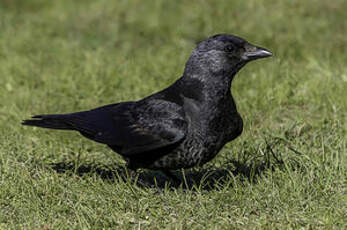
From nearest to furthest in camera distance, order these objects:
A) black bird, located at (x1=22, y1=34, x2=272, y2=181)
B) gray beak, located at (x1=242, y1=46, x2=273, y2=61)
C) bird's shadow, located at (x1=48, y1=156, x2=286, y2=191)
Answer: black bird, located at (x1=22, y1=34, x2=272, y2=181) < gray beak, located at (x1=242, y1=46, x2=273, y2=61) < bird's shadow, located at (x1=48, y1=156, x2=286, y2=191)

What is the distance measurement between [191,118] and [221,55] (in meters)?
0.53

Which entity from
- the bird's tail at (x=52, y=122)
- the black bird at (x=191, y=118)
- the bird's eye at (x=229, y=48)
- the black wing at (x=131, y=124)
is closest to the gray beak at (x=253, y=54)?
the black bird at (x=191, y=118)

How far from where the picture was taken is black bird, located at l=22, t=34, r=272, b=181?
15.0 feet

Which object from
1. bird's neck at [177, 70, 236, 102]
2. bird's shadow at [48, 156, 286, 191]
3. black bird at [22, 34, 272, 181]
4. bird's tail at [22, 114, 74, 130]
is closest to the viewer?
black bird at [22, 34, 272, 181]

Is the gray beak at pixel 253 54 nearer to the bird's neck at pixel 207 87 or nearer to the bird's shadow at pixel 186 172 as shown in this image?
the bird's neck at pixel 207 87

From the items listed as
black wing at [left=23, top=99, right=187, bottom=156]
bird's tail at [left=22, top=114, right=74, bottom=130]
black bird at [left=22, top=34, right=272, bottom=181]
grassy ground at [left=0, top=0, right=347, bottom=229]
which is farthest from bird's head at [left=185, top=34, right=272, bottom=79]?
bird's tail at [left=22, top=114, right=74, bottom=130]

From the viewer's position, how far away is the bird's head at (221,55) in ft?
15.4

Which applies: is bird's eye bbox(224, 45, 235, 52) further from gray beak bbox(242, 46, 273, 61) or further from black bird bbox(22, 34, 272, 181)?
gray beak bbox(242, 46, 273, 61)

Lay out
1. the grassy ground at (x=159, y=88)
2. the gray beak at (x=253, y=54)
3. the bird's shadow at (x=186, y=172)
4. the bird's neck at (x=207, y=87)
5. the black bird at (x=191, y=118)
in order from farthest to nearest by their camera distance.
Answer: the bird's shadow at (x=186, y=172) < the gray beak at (x=253, y=54) < the bird's neck at (x=207, y=87) < the black bird at (x=191, y=118) < the grassy ground at (x=159, y=88)

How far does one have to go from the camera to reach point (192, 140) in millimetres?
4535

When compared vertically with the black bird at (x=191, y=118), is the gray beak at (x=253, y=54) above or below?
above

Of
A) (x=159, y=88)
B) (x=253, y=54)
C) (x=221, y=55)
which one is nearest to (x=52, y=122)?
(x=221, y=55)

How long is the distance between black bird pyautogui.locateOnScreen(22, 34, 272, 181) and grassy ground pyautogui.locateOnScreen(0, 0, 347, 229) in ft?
0.79

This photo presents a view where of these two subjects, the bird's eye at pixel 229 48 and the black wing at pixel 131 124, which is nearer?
the black wing at pixel 131 124
